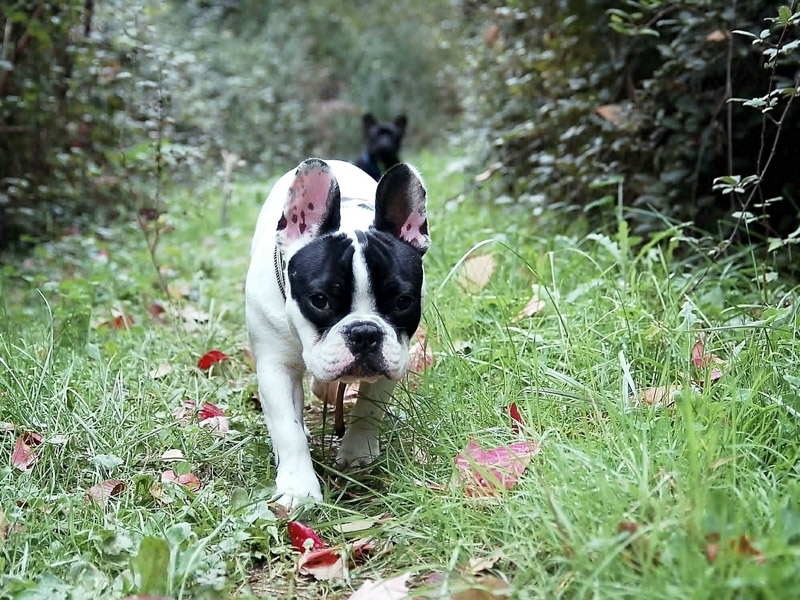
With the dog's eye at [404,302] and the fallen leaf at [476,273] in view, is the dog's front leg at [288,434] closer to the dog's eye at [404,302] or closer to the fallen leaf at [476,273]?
the dog's eye at [404,302]

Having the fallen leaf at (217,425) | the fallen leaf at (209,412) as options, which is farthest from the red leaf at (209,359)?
the fallen leaf at (217,425)

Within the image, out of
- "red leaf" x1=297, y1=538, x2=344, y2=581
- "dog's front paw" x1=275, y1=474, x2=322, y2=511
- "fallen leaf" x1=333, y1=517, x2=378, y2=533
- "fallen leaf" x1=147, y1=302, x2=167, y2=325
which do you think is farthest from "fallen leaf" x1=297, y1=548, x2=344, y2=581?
"fallen leaf" x1=147, y1=302, x2=167, y2=325

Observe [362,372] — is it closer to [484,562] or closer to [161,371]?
[484,562]

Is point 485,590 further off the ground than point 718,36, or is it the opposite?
point 718,36

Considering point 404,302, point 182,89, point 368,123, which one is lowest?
point 368,123

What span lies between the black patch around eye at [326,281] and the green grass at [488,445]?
0.47 m

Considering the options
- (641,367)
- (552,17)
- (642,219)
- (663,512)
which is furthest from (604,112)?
(663,512)

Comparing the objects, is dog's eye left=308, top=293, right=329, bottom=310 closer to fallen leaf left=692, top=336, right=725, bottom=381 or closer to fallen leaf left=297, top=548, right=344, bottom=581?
fallen leaf left=297, top=548, right=344, bottom=581

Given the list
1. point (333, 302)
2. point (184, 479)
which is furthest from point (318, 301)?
point (184, 479)

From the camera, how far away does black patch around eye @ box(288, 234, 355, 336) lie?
2318mm

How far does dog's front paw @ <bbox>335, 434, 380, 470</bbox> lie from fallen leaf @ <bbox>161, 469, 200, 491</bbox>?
18.3 inches

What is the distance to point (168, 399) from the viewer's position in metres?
2.93

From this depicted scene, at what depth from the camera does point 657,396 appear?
94.3 inches

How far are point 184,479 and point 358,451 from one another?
1.76 ft
